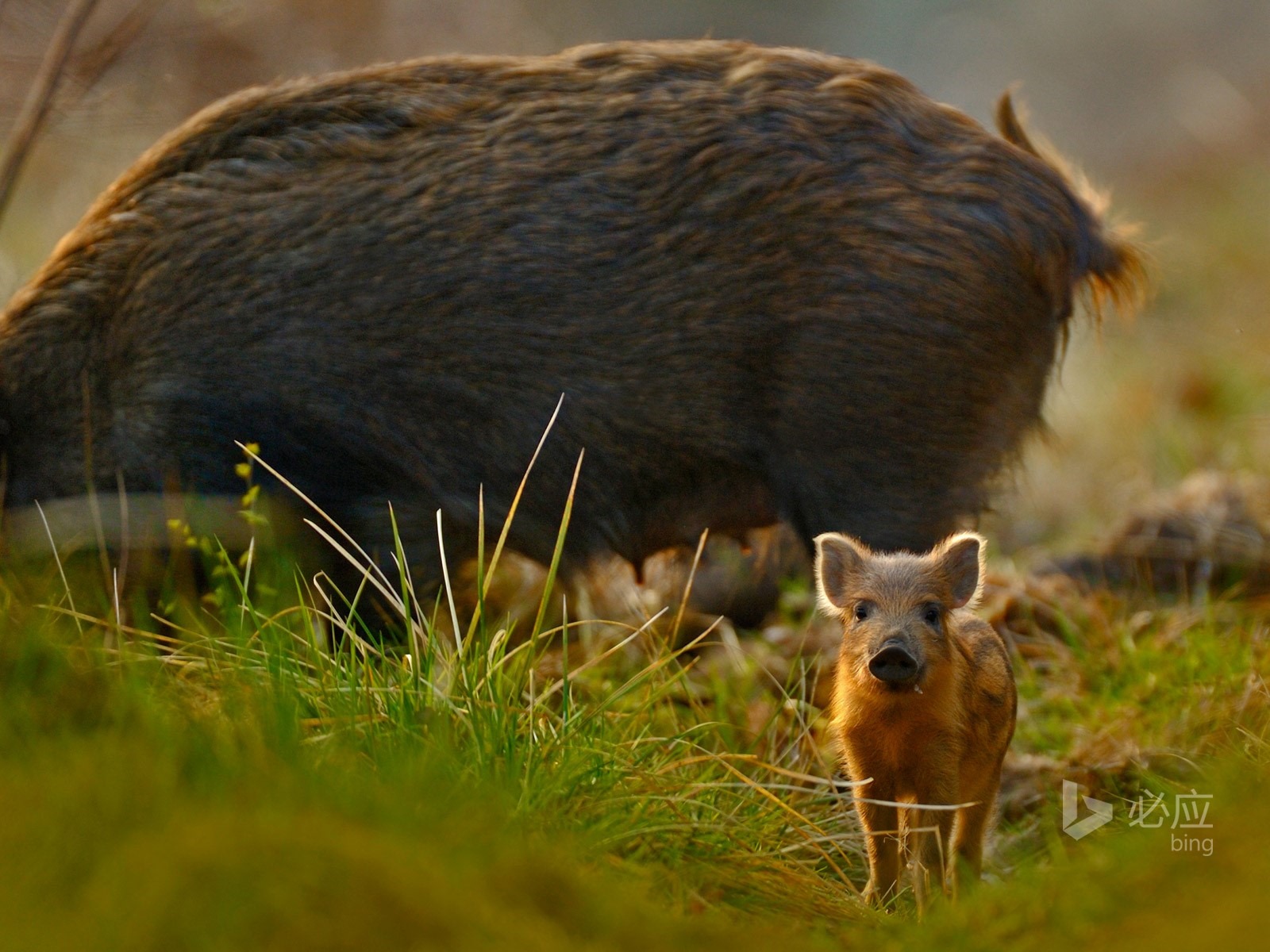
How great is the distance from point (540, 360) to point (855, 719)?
1.36m

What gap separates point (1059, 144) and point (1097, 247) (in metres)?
15.8

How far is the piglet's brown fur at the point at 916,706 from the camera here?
105 inches

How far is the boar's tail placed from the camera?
3893 mm

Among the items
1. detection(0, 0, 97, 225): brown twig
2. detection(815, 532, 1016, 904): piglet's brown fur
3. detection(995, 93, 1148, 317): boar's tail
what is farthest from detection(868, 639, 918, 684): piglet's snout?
detection(0, 0, 97, 225): brown twig

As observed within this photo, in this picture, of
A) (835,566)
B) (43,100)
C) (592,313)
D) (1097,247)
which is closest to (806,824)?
(835,566)

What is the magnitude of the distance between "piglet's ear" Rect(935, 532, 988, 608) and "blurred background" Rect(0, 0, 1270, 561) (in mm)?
1201

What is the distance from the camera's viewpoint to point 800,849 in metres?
3.08

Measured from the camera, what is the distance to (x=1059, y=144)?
18719mm

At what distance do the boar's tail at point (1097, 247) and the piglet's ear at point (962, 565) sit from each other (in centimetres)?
132

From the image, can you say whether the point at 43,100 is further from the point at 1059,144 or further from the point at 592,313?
the point at 1059,144

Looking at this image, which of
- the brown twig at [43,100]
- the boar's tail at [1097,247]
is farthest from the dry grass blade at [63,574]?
the boar's tail at [1097,247]

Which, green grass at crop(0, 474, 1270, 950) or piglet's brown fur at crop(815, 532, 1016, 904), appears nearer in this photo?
green grass at crop(0, 474, 1270, 950)

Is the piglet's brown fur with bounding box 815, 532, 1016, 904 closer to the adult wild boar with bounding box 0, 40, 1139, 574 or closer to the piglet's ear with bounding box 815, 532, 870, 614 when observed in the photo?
the piglet's ear with bounding box 815, 532, 870, 614

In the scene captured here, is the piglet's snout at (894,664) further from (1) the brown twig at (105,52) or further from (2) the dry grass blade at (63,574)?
(1) the brown twig at (105,52)
